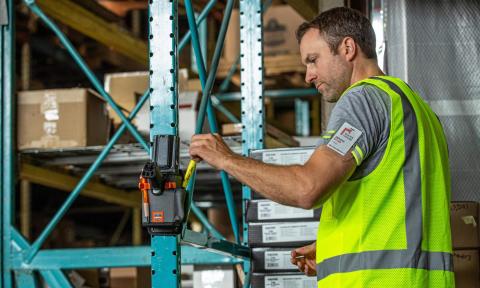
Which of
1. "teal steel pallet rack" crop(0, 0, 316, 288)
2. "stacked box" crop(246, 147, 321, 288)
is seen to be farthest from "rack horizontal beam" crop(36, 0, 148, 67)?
"stacked box" crop(246, 147, 321, 288)

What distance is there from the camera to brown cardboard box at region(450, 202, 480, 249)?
448 centimetres

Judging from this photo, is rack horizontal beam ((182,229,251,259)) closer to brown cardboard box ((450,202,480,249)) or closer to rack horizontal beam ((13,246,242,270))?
rack horizontal beam ((13,246,242,270))

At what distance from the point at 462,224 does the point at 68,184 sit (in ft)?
13.8

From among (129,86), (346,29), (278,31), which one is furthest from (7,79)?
(346,29)

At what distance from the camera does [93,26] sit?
24.7 ft

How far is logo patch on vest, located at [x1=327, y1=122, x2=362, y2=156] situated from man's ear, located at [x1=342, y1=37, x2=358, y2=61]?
0.39m

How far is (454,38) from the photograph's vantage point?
525cm

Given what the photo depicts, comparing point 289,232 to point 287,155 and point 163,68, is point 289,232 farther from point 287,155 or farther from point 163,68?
point 163,68

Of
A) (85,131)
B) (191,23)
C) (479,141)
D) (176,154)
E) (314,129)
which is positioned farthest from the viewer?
(314,129)

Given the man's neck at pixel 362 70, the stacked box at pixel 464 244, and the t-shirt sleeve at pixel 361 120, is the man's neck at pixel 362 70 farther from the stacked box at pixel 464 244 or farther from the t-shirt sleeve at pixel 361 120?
the stacked box at pixel 464 244

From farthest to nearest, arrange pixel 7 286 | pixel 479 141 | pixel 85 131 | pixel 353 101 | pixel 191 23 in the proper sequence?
pixel 85 131 < pixel 7 286 < pixel 479 141 < pixel 191 23 < pixel 353 101

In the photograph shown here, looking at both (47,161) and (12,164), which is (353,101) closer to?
(12,164)

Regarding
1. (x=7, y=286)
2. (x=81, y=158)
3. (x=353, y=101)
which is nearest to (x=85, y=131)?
(x=81, y=158)

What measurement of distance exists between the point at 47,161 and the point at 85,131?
0.73m
